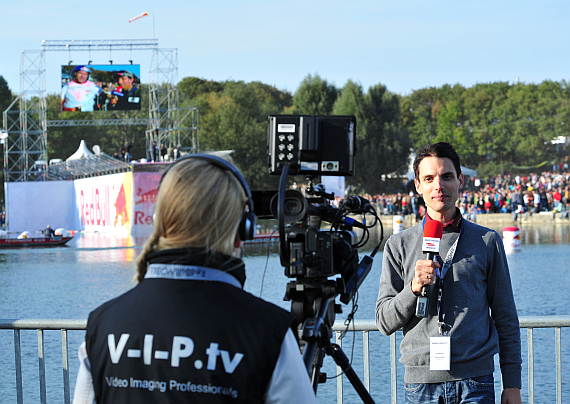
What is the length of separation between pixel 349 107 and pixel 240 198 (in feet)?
190

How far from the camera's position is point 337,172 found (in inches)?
104

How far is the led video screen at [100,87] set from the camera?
4319cm

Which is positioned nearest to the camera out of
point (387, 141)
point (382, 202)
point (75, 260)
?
point (75, 260)

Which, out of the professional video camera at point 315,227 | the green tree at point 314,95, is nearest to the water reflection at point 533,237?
the professional video camera at point 315,227

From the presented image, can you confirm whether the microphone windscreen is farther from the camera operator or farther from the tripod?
the camera operator

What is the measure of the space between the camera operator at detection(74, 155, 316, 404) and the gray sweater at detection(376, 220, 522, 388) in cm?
133

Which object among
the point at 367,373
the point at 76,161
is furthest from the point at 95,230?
the point at 367,373

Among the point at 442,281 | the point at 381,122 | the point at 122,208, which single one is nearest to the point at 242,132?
the point at 381,122

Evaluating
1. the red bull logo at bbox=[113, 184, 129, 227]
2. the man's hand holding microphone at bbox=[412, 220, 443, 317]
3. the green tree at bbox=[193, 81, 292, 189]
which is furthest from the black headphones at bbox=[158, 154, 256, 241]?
the green tree at bbox=[193, 81, 292, 189]

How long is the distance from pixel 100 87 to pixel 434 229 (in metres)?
42.8

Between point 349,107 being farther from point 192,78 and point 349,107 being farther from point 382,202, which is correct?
point 192,78

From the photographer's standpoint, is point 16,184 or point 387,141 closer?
point 16,184

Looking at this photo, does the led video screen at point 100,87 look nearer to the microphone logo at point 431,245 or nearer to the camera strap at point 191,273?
the microphone logo at point 431,245

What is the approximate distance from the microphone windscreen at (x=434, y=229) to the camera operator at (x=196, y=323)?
4.15 feet
